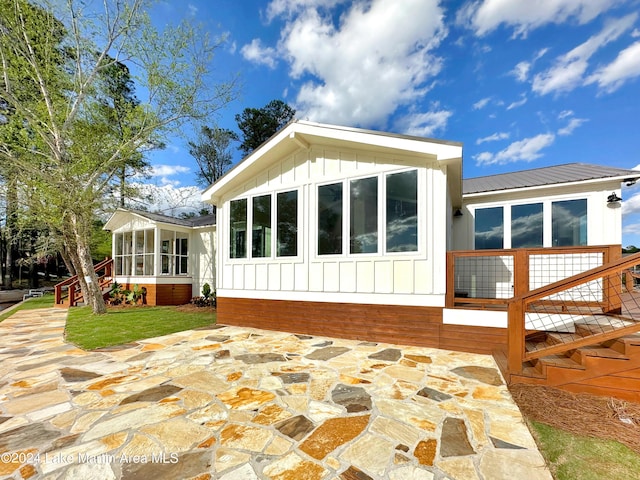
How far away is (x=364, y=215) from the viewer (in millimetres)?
5336

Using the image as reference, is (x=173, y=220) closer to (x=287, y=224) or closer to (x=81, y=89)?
(x=81, y=89)

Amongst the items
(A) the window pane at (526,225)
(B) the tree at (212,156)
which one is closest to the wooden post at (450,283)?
(A) the window pane at (526,225)

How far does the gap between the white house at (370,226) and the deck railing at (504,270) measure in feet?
0.68

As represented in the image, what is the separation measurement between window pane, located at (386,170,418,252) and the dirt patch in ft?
8.40

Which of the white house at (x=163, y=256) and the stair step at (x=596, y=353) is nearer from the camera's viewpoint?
the stair step at (x=596, y=353)

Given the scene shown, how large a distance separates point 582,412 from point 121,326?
8794 millimetres

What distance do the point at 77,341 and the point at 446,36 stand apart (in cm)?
1410

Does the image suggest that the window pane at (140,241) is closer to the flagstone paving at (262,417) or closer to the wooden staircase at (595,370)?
the flagstone paving at (262,417)

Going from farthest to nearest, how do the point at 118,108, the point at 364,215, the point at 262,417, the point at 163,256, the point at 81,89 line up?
the point at 163,256 < the point at 118,108 < the point at 81,89 < the point at 364,215 < the point at 262,417

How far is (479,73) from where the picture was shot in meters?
10.2

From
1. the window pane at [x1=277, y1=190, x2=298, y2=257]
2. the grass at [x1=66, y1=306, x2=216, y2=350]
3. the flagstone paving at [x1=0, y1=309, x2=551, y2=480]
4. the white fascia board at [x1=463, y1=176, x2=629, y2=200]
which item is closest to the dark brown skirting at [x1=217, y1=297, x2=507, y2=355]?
the flagstone paving at [x1=0, y1=309, x2=551, y2=480]

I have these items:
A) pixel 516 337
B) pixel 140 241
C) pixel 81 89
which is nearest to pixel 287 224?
pixel 516 337

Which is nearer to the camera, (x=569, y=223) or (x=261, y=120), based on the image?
(x=569, y=223)

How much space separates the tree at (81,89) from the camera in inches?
297
